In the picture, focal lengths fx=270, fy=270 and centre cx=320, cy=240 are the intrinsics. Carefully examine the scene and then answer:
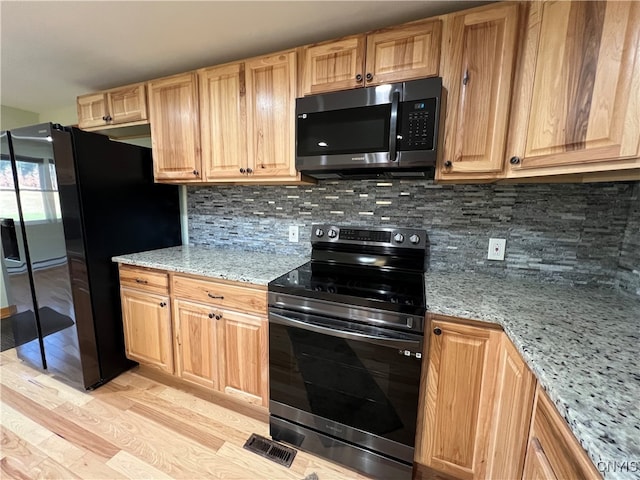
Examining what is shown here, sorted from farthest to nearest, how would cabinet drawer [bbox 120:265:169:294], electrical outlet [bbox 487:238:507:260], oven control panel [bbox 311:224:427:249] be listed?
1. cabinet drawer [bbox 120:265:169:294]
2. oven control panel [bbox 311:224:427:249]
3. electrical outlet [bbox 487:238:507:260]

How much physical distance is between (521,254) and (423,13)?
1348mm

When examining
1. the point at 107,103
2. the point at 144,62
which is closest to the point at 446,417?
the point at 144,62

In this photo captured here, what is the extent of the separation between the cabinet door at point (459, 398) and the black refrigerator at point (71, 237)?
6.73ft

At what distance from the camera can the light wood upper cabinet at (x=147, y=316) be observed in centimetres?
175

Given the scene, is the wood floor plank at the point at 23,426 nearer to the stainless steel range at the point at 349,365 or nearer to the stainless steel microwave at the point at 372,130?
Result: the stainless steel range at the point at 349,365

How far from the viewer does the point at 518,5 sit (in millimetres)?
1134

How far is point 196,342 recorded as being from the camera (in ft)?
5.51

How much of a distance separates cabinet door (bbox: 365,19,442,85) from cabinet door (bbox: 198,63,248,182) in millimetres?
792

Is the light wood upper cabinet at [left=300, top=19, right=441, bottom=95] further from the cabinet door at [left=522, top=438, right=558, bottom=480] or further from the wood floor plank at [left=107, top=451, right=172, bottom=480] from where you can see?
the wood floor plank at [left=107, top=451, right=172, bottom=480]

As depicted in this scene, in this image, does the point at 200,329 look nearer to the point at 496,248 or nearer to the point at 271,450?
the point at 271,450

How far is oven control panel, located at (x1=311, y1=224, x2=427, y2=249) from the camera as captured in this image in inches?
63.4

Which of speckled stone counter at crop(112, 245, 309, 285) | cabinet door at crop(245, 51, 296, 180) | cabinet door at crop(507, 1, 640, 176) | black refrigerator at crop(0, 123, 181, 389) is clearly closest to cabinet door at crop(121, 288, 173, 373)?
black refrigerator at crop(0, 123, 181, 389)

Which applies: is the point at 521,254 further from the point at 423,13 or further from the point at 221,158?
the point at 221,158

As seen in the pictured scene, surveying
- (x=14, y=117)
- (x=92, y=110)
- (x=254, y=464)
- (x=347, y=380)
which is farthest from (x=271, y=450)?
(x=14, y=117)
